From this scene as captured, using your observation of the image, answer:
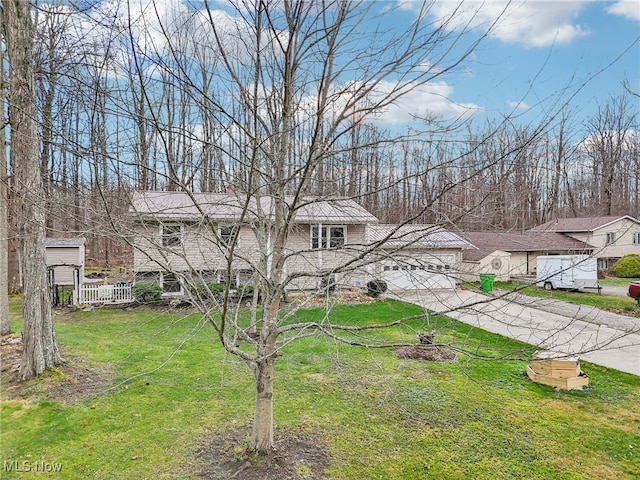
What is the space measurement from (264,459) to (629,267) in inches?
1006

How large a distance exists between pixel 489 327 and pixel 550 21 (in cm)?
887

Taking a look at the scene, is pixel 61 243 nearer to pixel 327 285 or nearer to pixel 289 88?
pixel 327 285

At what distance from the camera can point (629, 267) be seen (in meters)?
21.6

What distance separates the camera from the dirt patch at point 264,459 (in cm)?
351

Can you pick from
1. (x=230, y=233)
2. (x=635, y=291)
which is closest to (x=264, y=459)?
(x=230, y=233)

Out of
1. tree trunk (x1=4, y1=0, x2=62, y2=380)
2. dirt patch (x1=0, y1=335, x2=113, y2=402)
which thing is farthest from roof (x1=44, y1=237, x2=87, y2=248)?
tree trunk (x1=4, y1=0, x2=62, y2=380)

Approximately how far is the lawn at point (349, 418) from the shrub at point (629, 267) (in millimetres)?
19380

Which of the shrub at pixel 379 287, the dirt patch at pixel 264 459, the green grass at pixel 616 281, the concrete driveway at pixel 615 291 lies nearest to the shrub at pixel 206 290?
the shrub at pixel 379 287

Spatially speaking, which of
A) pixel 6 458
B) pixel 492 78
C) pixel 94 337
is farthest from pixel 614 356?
pixel 94 337

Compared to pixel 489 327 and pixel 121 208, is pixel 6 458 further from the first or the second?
pixel 489 327

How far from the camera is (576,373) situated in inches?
231

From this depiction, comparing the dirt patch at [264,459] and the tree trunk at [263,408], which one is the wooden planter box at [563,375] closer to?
the dirt patch at [264,459]

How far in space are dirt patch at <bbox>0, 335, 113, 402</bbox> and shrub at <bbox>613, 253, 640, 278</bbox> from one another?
1030 inches

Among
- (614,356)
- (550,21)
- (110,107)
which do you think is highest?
(550,21)
